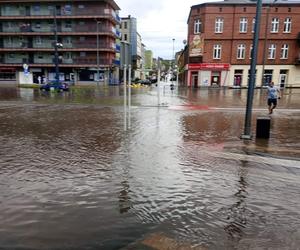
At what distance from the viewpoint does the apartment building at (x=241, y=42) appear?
50562 millimetres

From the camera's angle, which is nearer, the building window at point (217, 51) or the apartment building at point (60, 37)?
the building window at point (217, 51)

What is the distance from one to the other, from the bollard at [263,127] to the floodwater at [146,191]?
0.48 metres

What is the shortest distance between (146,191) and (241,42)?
51.2 meters

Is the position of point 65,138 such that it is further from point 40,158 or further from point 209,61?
point 209,61

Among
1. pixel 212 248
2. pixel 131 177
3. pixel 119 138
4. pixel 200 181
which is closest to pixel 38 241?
pixel 212 248

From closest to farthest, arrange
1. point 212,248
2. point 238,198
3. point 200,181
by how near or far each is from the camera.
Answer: point 212,248, point 238,198, point 200,181

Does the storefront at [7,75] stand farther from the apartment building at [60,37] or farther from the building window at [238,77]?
the building window at [238,77]

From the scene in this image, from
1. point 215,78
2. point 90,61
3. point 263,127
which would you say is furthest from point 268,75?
point 263,127

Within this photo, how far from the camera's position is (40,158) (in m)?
7.46

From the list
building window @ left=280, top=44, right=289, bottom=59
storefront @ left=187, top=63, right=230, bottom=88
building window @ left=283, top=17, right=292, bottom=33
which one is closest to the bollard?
storefront @ left=187, top=63, right=230, bottom=88

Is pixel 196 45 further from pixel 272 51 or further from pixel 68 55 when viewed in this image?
pixel 68 55

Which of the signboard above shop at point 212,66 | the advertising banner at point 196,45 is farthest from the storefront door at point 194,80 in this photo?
the advertising banner at point 196,45

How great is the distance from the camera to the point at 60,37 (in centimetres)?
5850

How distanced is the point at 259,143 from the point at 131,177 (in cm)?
497
